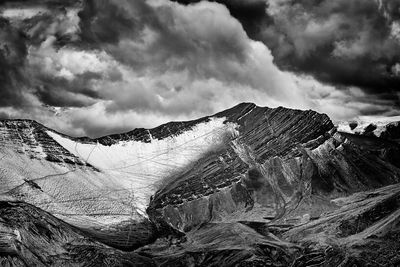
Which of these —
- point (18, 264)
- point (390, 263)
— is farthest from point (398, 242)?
point (18, 264)

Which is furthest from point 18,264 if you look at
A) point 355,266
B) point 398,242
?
point 398,242

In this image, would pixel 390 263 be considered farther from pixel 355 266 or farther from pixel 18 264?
pixel 18 264

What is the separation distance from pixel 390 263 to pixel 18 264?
4677 inches

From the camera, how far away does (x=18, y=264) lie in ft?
654

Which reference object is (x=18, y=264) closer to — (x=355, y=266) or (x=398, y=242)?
(x=355, y=266)

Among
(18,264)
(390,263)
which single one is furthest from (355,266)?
(18,264)

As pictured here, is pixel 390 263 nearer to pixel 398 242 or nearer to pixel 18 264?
pixel 398 242

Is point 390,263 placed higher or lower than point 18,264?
lower

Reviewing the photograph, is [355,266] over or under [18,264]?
under

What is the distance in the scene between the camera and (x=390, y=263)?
192 m

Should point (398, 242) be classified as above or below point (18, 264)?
below

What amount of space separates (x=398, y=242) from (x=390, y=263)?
955 cm

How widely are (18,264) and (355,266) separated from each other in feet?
359
